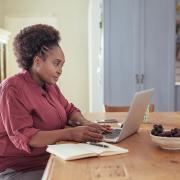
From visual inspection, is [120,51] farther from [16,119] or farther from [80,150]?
[80,150]

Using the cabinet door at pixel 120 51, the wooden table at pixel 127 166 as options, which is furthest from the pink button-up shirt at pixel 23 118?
the cabinet door at pixel 120 51

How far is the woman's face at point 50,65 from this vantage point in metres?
1.74

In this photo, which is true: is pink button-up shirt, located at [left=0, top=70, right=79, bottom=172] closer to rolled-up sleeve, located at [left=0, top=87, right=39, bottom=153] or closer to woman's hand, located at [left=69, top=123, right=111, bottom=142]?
rolled-up sleeve, located at [left=0, top=87, right=39, bottom=153]

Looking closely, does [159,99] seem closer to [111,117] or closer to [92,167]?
[111,117]

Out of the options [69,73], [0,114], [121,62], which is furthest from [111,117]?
[69,73]

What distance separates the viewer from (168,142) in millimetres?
1379

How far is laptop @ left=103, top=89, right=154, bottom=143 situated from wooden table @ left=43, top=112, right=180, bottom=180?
0.07 metres

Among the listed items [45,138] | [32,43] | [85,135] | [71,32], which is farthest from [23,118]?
[71,32]

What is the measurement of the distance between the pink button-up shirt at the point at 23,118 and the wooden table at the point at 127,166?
0.29 m

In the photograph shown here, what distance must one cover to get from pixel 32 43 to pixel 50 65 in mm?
149

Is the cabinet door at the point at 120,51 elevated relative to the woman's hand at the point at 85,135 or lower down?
elevated

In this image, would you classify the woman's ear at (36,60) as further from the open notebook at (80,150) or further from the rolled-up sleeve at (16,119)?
the open notebook at (80,150)

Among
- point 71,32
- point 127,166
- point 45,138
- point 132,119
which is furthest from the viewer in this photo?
point 71,32

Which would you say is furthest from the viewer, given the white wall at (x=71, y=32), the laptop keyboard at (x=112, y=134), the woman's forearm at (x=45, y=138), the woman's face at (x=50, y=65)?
the white wall at (x=71, y=32)
